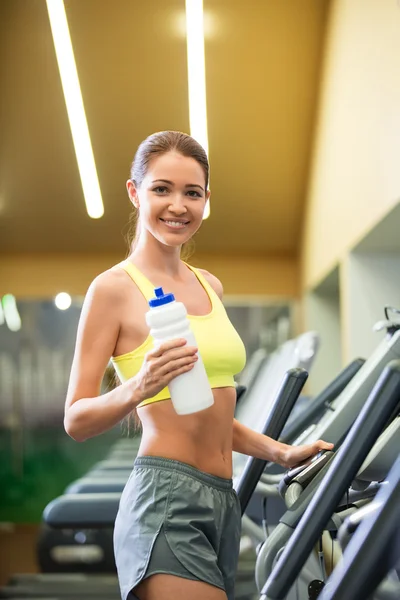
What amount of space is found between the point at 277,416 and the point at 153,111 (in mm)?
3538

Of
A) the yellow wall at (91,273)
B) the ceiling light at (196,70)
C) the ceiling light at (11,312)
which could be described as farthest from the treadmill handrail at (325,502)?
the ceiling light at (11,312)

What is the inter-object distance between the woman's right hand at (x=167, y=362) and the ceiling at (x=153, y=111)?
3607mm

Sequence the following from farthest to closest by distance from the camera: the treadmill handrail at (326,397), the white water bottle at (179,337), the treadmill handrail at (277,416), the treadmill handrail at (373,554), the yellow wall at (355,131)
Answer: the yellow wall at (355,131) → the treadmill handrail at (326,397) → the treadmill handrail at (277,416) → the white water bottle at (179,337) → the treadmill handrail at (373,554)

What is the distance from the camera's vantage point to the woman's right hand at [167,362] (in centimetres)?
105

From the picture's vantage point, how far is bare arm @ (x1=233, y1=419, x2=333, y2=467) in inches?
54.1

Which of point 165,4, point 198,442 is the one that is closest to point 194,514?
point 198,442

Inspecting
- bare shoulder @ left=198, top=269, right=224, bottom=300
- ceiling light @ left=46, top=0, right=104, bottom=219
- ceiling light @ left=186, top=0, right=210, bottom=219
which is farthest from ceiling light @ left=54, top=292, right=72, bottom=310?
bare shoulder @ left=198, top=269, right=224, bottom=300

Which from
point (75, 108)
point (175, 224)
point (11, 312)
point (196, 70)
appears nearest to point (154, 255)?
point (175, 224)

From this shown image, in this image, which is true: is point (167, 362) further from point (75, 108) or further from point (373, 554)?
point (75, 108)

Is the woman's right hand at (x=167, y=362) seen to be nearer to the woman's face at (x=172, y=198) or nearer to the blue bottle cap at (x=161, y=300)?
the blue bottle cap at (x=161, y=300)

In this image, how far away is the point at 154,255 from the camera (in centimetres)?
131

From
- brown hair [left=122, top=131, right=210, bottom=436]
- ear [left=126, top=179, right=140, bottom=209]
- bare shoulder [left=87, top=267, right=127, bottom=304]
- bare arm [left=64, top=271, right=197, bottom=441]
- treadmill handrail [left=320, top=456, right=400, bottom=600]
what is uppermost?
brown hair [left=122, top=131, right=210, bottom=436]

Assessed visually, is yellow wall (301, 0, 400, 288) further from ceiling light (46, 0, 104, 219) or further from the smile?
the smile

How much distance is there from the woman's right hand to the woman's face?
250 mm
